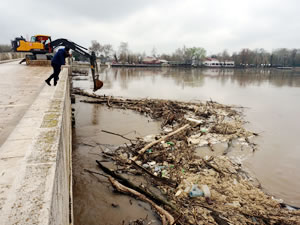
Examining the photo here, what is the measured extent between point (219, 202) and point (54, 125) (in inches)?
161

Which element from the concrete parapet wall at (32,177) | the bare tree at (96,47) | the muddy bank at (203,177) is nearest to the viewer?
the concrete parapet wall at (32,177)

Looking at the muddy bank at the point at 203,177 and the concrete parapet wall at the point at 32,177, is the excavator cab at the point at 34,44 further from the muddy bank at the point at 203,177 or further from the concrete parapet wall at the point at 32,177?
the concrete parapet wall at the point at 32,177

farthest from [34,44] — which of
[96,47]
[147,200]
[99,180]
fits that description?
[96,47]

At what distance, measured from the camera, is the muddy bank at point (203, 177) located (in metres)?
4.04

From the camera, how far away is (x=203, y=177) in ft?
17.5

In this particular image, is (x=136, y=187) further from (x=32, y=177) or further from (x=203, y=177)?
(x=32, y=177)

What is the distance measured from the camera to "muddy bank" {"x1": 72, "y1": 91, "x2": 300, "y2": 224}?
159 inches

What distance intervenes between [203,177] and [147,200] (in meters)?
1.92

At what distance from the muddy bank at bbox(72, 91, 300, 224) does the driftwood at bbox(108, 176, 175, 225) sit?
0.18 m

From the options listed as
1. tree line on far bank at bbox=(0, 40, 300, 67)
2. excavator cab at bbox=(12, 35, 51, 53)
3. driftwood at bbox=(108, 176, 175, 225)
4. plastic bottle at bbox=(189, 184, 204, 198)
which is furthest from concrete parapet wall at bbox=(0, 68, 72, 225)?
tree line on far bank at bbox=(0, 40, 300, 67)

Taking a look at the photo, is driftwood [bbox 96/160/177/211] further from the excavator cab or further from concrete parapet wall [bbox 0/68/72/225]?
the excavator cab

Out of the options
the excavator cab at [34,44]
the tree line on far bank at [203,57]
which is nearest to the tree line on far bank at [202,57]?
the tree line on far bank at [203,57]

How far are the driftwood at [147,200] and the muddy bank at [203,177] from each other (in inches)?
7.2

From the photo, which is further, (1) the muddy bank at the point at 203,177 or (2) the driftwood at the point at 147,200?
(1) the muddy bank at the point at 203,177
